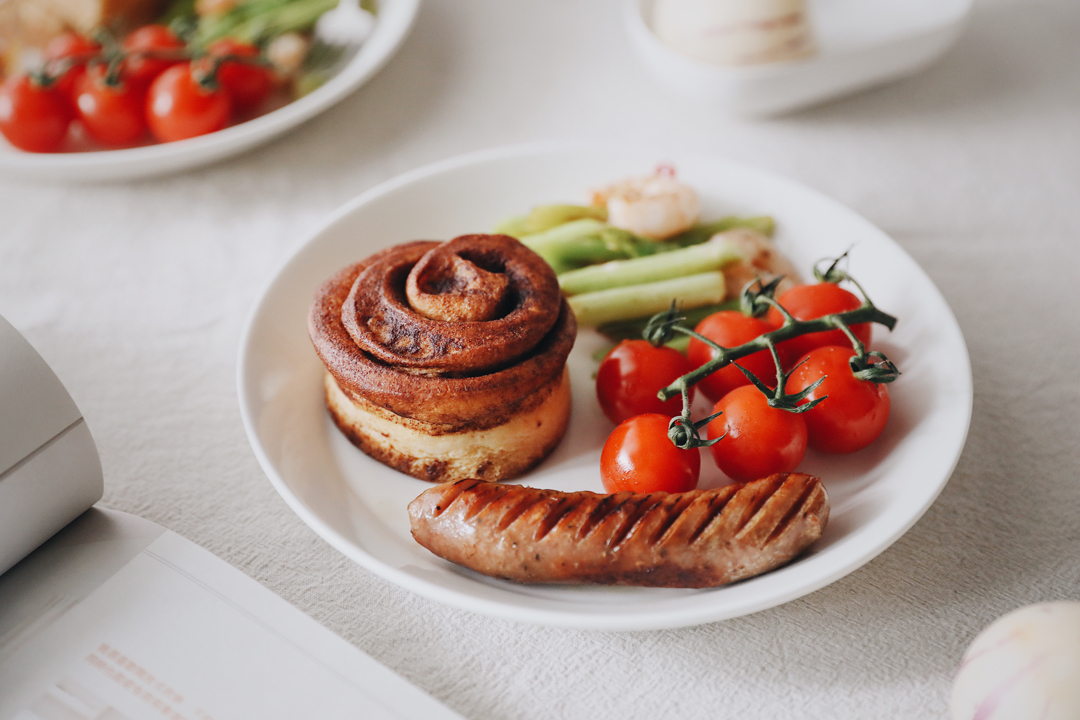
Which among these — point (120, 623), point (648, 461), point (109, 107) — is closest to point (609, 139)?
point (648, 461)

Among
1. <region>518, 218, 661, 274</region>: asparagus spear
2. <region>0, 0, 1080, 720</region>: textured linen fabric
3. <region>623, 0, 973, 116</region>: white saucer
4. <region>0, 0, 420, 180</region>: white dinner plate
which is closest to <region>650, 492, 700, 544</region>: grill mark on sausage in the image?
<region>0, 0, 1080, 720</region>: textured linen fabric

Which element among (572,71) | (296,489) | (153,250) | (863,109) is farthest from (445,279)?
(863,109)

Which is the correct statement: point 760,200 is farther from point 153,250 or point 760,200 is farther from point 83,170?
point 83,170

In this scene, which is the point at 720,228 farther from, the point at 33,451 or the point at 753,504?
the point at 33,451

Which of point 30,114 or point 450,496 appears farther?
point 30,114

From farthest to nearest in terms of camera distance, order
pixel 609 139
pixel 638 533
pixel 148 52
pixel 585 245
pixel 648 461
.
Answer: pixel 609 139, pixel 148 52, pixel 585 245, pixel 648 461, pixel 638 533

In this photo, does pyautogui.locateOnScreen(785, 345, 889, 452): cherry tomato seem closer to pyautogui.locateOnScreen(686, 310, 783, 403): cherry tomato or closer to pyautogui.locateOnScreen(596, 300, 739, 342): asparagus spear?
pyautogui.locateOnScreen(686, 310, 783, 403): cherry tomato

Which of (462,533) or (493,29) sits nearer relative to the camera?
(462,533)
